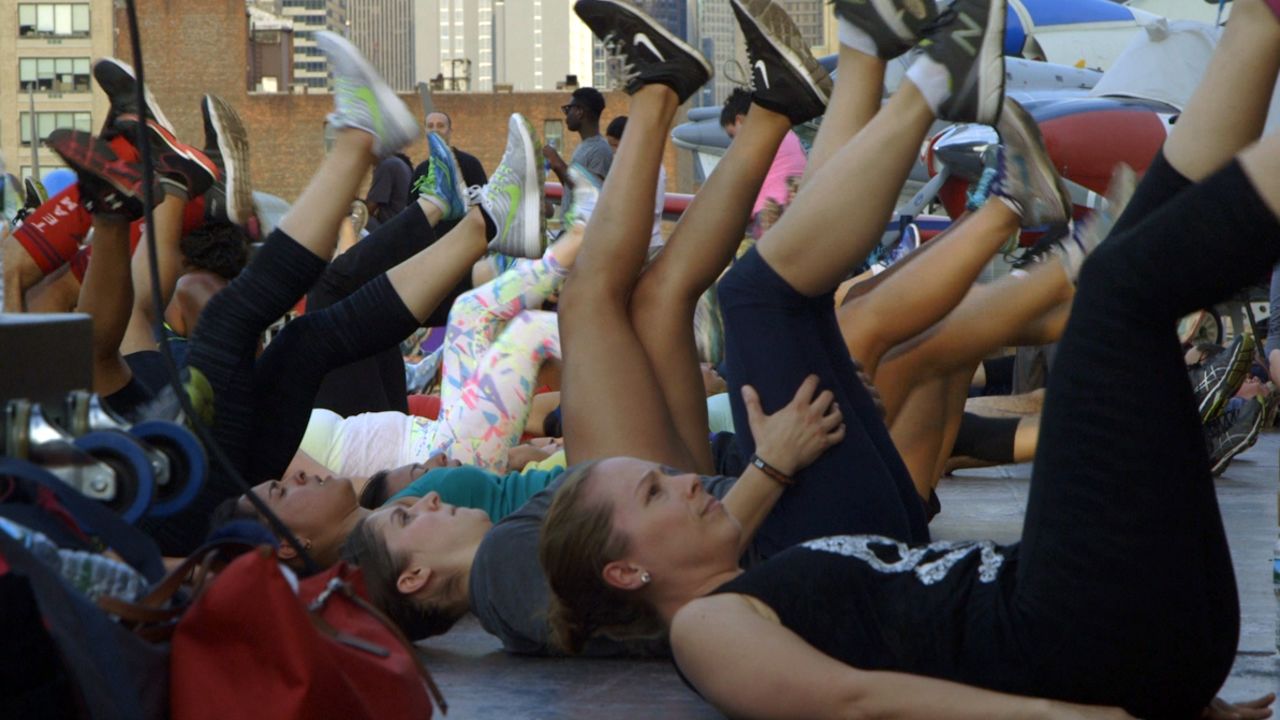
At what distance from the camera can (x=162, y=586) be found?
220 centimetres

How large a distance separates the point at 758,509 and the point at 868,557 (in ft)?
2.00

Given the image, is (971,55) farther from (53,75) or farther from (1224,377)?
(53,75)

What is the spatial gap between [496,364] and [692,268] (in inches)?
59.1

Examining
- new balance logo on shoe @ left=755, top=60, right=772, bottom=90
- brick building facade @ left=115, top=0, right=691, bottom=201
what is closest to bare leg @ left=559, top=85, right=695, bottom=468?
new balance logo on shoe @ left=755, top=60, right=772, bottom=90

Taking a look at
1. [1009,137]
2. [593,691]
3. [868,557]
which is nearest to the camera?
[868,557]

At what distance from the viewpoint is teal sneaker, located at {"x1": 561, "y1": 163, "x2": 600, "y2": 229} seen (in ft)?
19.2

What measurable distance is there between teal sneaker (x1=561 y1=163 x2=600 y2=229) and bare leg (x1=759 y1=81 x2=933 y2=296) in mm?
2714

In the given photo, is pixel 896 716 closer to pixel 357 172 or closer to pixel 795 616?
pixel 795 616

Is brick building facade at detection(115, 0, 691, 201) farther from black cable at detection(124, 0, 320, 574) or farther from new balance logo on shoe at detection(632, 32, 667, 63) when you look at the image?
black cable at detection(124, 0, 320, 574)

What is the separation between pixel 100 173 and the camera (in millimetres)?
4016

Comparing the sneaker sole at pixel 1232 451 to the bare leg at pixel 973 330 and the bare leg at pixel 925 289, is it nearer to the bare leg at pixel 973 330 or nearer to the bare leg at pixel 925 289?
the bare leg at pixel 973 330

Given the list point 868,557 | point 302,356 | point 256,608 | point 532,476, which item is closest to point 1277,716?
point 868,557

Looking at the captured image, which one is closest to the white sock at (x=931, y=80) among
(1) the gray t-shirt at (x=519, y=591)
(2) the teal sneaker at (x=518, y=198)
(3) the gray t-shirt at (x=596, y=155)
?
(1) the gray t-shirt at (x=519, y=591)

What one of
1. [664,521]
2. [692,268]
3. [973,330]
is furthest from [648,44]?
[664,521]
